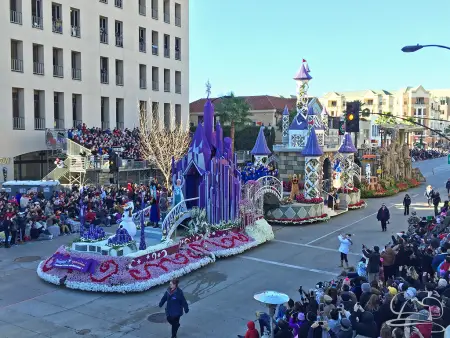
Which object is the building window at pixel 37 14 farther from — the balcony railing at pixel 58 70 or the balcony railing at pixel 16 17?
the balcony railing at pixel 58 70

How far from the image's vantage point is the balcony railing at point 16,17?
108ft

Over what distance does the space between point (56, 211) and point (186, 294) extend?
1118 centimetres

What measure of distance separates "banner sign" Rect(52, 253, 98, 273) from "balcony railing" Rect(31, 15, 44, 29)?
24.0 meters

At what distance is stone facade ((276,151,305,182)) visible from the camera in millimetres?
31680

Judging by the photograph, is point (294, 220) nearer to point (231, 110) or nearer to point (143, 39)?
point (143, 39)

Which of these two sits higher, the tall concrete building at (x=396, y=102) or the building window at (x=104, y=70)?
the tall concrete building at (x=396, y=102)

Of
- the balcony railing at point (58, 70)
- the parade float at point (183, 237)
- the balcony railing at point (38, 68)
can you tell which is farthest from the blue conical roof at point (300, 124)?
the balcony railing at point (38, 68)

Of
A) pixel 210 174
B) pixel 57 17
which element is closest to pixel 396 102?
pixel 57 17

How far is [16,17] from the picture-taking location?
3328 cm

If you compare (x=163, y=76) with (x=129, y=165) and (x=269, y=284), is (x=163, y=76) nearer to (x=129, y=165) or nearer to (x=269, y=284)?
(x=129, y=165)

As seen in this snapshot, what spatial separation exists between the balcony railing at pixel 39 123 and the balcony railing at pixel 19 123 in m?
1.12

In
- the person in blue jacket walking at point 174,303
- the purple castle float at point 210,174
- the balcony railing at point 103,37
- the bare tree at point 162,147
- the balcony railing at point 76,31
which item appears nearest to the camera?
the person in blue jacket walking at point 174,303

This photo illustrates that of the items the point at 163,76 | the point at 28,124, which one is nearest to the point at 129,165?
the point at 28,124

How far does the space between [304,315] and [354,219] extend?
19.8 m
